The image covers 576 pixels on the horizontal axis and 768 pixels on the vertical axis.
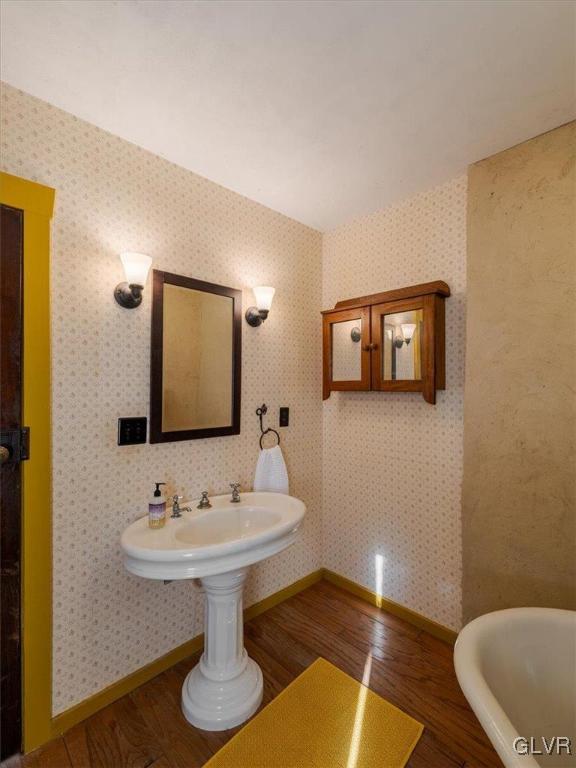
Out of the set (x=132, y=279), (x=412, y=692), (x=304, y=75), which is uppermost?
(x=304, y=75)

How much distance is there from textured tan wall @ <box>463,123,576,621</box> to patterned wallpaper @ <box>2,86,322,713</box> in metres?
1.21

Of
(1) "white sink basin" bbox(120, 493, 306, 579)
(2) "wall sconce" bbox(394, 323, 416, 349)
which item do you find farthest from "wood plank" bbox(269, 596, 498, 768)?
(2) "wall sconce" bbox(394, 323, 416, 349)

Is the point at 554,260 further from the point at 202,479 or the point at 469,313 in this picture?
the point at 202,479

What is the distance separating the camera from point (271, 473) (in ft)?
6.48

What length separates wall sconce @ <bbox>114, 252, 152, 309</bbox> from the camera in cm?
143

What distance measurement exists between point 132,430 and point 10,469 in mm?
431

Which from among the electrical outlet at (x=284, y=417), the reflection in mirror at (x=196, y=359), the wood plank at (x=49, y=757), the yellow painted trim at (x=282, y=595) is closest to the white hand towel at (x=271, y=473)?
the electrical outlet at (x=284, y=417)

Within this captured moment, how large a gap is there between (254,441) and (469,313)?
4.39 feet

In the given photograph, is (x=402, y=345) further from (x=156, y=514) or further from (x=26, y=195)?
(x=26, y=195)

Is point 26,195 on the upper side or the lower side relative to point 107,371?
Answer: upper

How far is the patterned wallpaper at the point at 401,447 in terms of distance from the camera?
5.90 ft

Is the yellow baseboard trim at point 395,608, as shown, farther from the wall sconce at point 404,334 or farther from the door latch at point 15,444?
the door latch at point 15,444

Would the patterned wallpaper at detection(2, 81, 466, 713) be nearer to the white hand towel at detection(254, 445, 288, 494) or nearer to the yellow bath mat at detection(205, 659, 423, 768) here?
the white hand towel at detection(254, 445, 288, 494)

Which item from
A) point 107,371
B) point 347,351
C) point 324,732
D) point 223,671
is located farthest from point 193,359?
point 324,732
